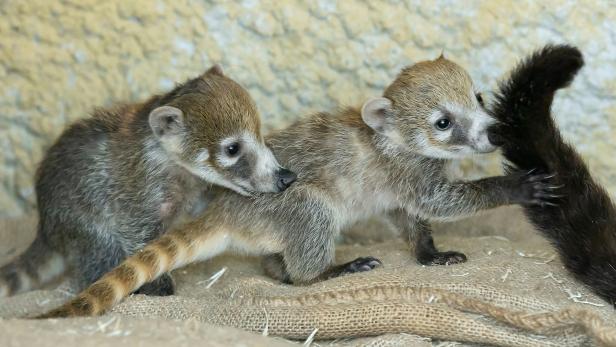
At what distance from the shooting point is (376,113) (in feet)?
15.4

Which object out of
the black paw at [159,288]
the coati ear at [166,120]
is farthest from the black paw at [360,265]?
the coati ear at [166,120]

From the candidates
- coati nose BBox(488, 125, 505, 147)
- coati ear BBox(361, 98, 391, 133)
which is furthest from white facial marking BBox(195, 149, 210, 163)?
coati nose BBox(488, 125, 505, 147)

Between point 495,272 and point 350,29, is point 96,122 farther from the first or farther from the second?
point 495,272

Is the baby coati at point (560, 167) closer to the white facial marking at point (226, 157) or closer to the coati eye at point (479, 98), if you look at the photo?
the coati eye at point (479, 98)

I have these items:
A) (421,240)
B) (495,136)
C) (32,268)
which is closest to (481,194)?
(495,136)

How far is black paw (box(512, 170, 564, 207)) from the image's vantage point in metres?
4.22

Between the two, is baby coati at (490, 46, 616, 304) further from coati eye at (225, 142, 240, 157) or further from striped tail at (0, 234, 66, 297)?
striped tail at (0, 234, 66, 297)

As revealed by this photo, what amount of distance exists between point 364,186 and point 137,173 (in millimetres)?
1194

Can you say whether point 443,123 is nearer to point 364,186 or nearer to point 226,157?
point 364,186

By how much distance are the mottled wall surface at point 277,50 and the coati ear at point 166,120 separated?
930 mm

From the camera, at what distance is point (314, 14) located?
17.7 ft

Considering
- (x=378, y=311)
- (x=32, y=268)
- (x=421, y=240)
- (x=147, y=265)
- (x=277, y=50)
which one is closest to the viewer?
(x=378, y=311)

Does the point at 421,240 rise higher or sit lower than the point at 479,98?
lower

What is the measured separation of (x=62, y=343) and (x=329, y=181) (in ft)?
6.37
